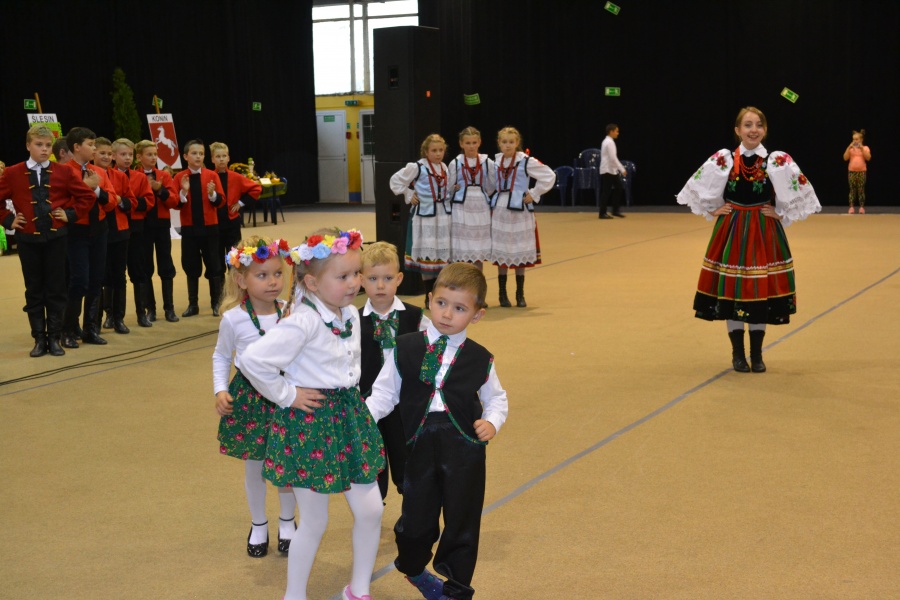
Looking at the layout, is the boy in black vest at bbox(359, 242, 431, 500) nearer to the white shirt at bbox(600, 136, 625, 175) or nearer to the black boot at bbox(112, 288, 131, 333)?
the black boot at bbox(112, 288, 131, 333)

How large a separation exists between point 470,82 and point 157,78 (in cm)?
603

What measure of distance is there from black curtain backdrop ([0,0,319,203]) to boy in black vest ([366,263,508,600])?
1245 centimetres

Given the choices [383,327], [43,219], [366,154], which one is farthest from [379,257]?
[366,154]

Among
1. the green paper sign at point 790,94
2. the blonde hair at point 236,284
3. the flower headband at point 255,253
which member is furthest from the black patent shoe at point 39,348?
the green paper sign at point 790,94

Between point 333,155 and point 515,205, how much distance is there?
13.6 m

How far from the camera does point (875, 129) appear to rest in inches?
651

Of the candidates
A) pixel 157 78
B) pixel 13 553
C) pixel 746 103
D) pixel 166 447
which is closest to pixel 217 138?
pixel 157 78

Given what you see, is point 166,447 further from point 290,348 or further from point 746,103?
point 746,103

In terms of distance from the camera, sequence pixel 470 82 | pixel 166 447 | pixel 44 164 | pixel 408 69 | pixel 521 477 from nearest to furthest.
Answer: pixel 521 477 < pixel 166 447 < pixel 44 164 < pixel 408 69 < pixel 470 82

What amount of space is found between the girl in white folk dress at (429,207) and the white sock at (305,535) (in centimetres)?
511

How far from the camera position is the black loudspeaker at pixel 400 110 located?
851cm

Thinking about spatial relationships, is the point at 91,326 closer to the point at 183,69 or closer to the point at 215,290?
the point at 215,290

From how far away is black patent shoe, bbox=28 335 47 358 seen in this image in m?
6.28

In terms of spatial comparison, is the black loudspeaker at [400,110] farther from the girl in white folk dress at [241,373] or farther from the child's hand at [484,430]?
the child's hand at [484,430]
